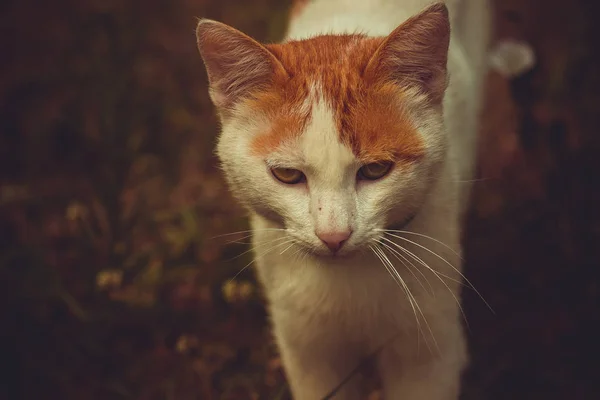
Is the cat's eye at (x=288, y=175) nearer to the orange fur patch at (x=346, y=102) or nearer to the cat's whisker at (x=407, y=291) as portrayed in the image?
the orange fur patch at (x=346, y=102)

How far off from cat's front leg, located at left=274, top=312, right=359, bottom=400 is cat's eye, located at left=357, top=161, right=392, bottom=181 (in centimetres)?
47

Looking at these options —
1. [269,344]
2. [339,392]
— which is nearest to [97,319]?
[269,344]

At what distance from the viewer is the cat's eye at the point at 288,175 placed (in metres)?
1.57

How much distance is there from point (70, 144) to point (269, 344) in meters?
1.58

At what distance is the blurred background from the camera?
2234 millimetres

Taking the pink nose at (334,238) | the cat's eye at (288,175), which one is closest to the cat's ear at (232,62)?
the cat's eye at (288,175)

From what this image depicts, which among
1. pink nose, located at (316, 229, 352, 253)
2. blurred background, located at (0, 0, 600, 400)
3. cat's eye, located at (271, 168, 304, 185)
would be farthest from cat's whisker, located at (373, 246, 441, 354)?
blurred background, located at (0, 0, 600, 400)

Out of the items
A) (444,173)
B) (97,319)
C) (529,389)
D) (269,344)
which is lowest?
(529,389)

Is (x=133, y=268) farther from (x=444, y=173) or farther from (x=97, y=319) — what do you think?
(x=444, y=173)

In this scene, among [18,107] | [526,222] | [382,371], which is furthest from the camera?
[18,107]

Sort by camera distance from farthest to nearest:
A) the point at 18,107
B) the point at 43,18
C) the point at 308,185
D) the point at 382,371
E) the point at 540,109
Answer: the point at 43,18 < the point at 18,107 < the point at 540,109 < the point at 382,371 < the point at 308,185

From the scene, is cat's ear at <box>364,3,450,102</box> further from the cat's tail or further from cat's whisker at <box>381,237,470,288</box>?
the cat's tail

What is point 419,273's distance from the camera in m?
1.76

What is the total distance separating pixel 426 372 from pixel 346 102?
75cm
